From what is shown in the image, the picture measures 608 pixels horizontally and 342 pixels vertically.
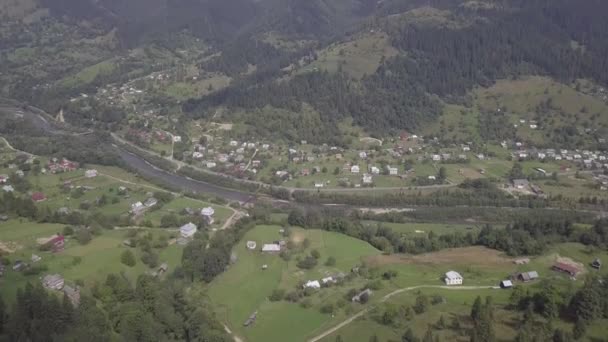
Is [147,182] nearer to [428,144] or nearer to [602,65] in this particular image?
[428,144]

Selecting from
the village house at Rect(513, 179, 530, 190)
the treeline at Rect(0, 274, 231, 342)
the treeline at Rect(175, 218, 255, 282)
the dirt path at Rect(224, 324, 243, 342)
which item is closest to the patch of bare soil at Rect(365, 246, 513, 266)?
the treeline at Rect(175, 218, 255, 282)

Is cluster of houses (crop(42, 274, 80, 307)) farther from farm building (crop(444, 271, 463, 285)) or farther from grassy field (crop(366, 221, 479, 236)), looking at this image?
grassy field (crop(366, 221, 479, 236))

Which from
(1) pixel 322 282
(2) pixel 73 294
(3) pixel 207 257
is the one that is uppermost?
(2) pixel 73 294

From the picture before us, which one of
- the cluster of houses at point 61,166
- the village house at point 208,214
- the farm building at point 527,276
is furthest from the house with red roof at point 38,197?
the farm building at point 527,276

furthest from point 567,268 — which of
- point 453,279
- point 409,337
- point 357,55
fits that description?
point 357,55

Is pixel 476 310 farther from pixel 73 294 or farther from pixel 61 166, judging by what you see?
pixel 61 166

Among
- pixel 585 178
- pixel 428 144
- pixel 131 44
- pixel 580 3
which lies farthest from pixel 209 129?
pixel 580 3

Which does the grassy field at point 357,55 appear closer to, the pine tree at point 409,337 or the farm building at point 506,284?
the farm building at point 506,284
